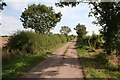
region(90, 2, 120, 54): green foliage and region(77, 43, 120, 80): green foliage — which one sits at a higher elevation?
region(90, 2, 120, 54): green foliage

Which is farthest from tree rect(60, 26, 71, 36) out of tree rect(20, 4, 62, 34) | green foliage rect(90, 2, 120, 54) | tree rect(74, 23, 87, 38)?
green foliage rect(90, 2, 120, 54)

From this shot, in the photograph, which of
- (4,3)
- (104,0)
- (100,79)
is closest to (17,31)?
(4,3)

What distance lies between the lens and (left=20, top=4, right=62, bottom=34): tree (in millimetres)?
67062

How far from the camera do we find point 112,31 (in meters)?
23.8

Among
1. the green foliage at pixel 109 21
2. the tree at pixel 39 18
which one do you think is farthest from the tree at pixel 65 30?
the green foliage at pixel 109 21

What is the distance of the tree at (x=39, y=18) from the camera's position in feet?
220

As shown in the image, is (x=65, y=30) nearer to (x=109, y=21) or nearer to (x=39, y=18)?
(x=39, y=18)

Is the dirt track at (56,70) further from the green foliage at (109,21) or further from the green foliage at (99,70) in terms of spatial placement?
the green foliage at (109,21)

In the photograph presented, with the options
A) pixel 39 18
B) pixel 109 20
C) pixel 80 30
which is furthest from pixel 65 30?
pixel 109 20

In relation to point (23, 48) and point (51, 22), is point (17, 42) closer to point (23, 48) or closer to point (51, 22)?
point (23, 48)

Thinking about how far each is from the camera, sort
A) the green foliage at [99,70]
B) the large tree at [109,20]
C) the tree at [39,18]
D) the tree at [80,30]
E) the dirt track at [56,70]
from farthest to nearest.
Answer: the tree at [80,30] < the tree at [39,18] < the large tree at [109,20] < the green foliage at [99,70] < the dirt track at [56,70]

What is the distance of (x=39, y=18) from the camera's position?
67.9 metres

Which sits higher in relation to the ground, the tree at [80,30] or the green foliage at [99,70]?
Result: the tree at [80,30]

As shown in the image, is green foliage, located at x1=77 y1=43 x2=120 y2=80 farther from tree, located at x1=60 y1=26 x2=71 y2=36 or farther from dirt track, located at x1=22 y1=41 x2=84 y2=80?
tree, located at x1=60 y1=26 x2=71 y2=36
